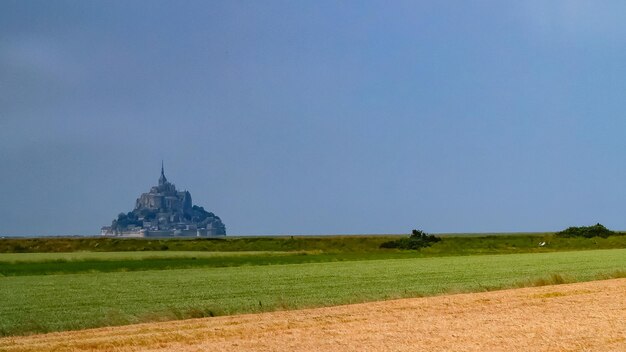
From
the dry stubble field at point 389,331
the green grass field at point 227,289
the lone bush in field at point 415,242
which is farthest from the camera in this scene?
the lone bush in field at point 415,242

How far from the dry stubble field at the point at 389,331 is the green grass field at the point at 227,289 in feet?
6.94

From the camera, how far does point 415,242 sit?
87750 millimetres

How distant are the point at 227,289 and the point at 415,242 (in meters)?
60.3

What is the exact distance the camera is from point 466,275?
117 feet

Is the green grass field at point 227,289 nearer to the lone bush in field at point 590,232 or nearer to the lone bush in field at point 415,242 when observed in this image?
the lone bush in field at point 415,242

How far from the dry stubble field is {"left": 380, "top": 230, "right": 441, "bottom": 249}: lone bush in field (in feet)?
213

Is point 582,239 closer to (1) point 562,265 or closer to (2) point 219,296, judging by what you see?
(1) point 562,265

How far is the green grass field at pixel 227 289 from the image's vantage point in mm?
21188

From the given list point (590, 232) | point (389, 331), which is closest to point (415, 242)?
point (590, 232)

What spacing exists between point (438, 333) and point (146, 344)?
6.10 metres

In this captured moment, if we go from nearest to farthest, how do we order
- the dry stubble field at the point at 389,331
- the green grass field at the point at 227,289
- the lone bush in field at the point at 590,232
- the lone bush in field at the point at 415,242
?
the dry stubble field at the point at 389,331 → the green grass field at the point at 227,289 → the lone bush in field at the point at 415,242 → the lone bush in field at the point at 590,232

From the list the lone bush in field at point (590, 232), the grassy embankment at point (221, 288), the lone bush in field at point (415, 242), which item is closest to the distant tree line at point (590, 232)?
the lone bush in field at point (590, 232)

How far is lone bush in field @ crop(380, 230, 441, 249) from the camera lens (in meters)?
87.1

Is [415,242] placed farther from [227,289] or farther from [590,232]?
[227,289]
